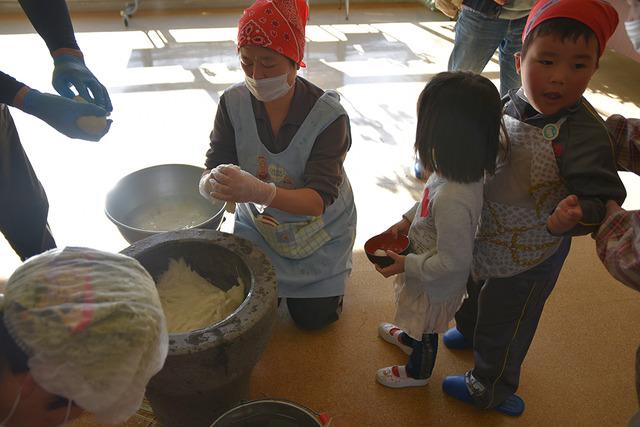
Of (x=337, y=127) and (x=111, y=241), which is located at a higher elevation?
(x=337, y=127)

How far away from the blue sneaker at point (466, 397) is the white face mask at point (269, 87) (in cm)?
121

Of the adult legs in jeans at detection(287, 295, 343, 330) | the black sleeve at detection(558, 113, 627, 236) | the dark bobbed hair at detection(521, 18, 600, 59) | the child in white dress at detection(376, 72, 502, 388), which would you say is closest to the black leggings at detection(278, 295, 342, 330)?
the adult legs in jeans at detection(287, 295, 343, 330)

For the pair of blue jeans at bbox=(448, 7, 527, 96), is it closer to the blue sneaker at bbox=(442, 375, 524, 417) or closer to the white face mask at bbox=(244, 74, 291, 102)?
the white face mask at bbox=(244, 74, 291, 102)

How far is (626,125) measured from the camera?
4.10 ft

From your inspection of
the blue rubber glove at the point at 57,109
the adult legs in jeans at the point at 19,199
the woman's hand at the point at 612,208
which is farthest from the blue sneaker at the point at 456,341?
the adult legs in jeans at the point at 19,199

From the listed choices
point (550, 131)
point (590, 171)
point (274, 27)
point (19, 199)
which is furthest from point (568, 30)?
point (19, 199)

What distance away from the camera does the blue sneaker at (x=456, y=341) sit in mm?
1996

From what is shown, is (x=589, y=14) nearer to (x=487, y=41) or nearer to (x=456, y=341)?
(x=456, y=341)

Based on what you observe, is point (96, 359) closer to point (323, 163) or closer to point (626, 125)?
point (323, 163)

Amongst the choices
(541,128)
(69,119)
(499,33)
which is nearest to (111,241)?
(69,119)

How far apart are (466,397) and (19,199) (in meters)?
1.80

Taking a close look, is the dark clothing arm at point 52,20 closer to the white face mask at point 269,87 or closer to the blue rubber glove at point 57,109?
the blue rubber glove at point 57,109

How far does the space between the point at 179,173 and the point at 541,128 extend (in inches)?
58.6

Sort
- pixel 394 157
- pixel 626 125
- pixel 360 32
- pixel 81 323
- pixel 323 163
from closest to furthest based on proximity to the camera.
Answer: pixel 81 323 → pixel 626 125 → pixel 323 163 → pixel 394 157 → pixel 360 32
